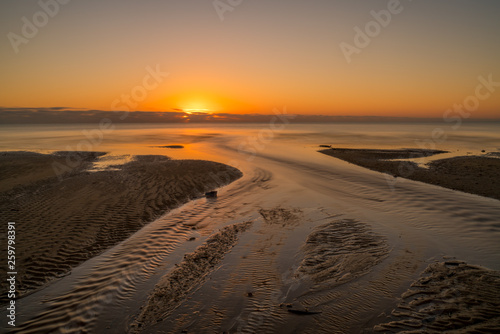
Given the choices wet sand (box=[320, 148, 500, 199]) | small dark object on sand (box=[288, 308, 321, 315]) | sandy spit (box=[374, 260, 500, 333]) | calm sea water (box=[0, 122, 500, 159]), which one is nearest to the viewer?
sandy spit (box=[374, 260, 500, 333])

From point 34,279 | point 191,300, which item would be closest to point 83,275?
point 34,279

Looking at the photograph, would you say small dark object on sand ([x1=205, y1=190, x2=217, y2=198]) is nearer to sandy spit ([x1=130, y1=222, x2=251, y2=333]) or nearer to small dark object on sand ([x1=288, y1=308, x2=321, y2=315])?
sandy spit ([x1=130, y1=222, x2=251, y2=333])

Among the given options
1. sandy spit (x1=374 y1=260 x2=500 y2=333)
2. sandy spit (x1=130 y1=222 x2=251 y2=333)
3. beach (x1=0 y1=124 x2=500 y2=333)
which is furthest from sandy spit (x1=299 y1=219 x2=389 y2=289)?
sandy spit (x1=130 y1=222 x2=251 y2=333)

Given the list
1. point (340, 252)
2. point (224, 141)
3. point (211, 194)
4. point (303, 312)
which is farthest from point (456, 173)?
point (224, 141)

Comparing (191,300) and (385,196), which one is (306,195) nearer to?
(385,196)

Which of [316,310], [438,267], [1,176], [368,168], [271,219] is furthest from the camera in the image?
[368,168]

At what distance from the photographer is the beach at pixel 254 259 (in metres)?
5.57

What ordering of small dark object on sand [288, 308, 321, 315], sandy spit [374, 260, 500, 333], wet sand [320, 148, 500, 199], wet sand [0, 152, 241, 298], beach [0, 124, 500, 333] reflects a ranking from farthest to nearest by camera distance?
wet sand [320, 148, 500, 199], wet sand [0, 152, 241, 298], small dark object on sand [288, 308, 321, 315], beach [0, 124, 500, 333], sandy spit [374, 260, 500, 333]

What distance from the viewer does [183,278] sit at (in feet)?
23.2

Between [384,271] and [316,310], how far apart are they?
2.80m

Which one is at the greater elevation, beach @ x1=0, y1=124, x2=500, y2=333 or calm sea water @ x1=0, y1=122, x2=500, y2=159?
calm sea water @ x1=0, y1=122, x2=500, y2=159

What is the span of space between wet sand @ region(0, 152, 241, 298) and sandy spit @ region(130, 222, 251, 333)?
3189 mm

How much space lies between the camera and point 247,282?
22.7 feet

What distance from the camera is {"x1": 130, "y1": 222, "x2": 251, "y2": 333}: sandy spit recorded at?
5633mm
